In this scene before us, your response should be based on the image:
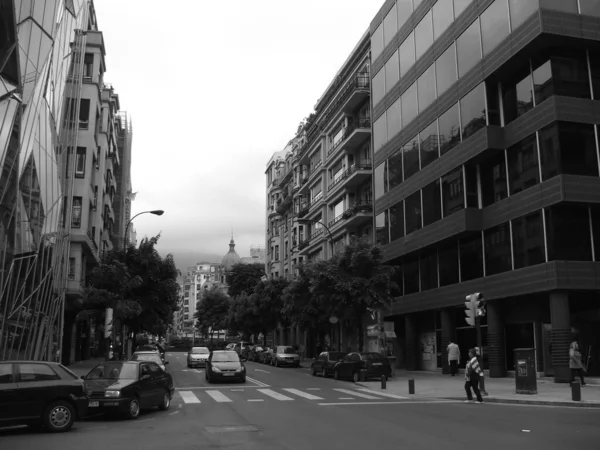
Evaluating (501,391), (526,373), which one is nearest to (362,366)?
(501,391)

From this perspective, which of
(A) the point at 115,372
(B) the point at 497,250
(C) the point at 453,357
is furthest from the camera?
(C) the point at 453,357

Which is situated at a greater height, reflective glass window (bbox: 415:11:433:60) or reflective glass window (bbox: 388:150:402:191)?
reflective glass window (bbox: 415:11:433:60)

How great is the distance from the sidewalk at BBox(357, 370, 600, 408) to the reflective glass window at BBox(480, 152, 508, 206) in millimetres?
8446

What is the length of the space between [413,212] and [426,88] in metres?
7.22

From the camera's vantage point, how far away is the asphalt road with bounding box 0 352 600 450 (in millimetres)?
10695

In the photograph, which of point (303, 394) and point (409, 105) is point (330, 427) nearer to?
point (303, 394)

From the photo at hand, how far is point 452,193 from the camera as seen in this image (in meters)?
32.0

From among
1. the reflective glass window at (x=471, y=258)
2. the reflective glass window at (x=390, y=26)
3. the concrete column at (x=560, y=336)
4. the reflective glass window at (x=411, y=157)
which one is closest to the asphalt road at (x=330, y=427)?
the concrete column at (x=560, y=336)

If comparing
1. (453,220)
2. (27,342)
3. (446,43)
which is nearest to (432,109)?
(446,43)

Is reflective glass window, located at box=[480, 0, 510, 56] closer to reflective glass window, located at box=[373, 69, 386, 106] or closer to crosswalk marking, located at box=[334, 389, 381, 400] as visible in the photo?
reflective glass window, located at box=[373, 69, 386, 106]

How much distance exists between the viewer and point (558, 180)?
24.3 meters

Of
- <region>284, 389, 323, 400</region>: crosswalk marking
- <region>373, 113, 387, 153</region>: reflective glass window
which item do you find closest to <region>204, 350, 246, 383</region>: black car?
<region>284, 389, 323, 400</region>: crosswalk marking

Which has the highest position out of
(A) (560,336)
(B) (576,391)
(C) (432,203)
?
(C) (432,203)

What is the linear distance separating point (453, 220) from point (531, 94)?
23.9 feet
